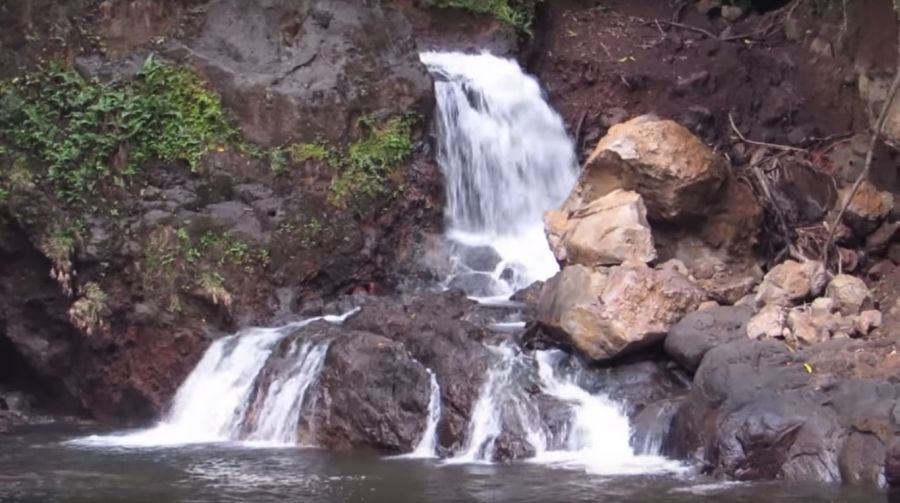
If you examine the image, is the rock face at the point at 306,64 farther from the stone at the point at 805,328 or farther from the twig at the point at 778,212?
the stone at the point at 805,328

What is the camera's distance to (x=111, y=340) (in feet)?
47.2

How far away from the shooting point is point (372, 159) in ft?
51.5

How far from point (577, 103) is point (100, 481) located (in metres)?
10.1

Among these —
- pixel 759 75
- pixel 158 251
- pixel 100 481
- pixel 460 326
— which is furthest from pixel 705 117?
pixel 100 481

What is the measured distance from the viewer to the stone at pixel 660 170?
13922mm

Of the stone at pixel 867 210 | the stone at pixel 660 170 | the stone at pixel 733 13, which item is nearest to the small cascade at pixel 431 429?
the stone at pixel 660 170

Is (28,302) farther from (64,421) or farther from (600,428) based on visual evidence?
(600,428)

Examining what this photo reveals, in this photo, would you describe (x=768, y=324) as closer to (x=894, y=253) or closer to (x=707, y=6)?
(x=894, y=253)

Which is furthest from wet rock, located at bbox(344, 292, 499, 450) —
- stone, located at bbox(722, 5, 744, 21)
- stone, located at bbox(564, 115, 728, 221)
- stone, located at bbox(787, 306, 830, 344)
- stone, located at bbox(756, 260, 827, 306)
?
stone, located at bbox(722, 5, 744, 21)

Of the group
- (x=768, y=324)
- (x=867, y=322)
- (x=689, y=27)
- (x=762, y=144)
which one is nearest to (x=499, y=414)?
(x=768, y=324)

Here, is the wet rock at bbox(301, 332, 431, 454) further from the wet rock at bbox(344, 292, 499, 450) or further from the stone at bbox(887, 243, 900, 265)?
the stone at bbox(887, 243, 900, 265)

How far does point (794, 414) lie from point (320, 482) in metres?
3.95

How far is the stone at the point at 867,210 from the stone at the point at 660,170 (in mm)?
1595

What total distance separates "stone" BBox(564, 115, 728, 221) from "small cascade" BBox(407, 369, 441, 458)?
357 cm
